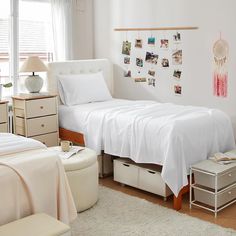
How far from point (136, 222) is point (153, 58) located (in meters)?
2.37

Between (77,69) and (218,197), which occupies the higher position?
(77,69)

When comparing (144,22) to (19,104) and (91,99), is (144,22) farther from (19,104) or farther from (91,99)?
(19,104)

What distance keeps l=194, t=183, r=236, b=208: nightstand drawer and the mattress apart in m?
1.19

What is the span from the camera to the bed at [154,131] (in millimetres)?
3359

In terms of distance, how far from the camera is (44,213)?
2475mm

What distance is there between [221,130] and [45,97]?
1935mm

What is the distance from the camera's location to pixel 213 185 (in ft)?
10.7

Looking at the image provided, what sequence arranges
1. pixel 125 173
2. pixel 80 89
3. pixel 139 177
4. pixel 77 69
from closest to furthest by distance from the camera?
1. pixel 139 177
2. pixel 125 173
3. pixel 80 89
4. pixel 77 69

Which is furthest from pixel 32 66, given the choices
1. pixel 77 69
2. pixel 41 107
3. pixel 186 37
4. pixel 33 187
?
pixel 33 187

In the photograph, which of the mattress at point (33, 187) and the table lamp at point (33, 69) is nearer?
the mattress at point (33, 187)

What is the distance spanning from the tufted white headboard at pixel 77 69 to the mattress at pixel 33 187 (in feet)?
6.60

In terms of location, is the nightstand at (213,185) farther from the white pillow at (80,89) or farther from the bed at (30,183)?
the white pillow at (80,89)

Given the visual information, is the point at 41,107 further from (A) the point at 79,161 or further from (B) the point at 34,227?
(B) the point at 34,227

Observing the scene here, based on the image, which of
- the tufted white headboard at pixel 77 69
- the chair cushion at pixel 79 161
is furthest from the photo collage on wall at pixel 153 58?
the chair cushion at pixel 79 161
